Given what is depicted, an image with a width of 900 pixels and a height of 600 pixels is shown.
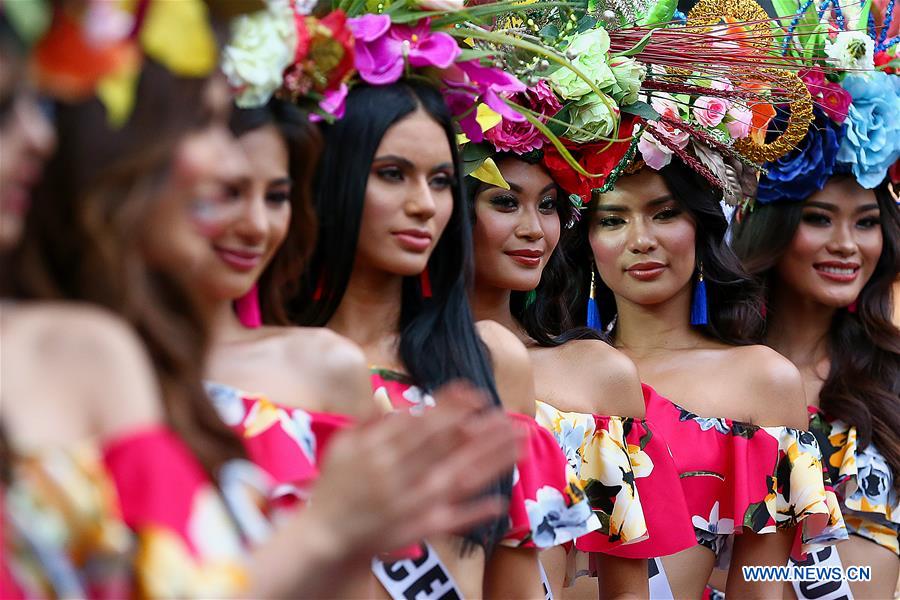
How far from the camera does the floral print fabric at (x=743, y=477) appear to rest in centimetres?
442

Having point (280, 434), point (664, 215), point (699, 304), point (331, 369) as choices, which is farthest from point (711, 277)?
point (280, 434)

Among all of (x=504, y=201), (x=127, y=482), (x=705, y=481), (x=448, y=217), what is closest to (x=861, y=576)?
(x=705, y=481)

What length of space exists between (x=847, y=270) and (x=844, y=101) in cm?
58

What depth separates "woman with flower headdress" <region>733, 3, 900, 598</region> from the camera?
484cm

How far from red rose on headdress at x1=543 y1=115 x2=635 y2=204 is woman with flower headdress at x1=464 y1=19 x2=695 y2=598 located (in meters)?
0.02

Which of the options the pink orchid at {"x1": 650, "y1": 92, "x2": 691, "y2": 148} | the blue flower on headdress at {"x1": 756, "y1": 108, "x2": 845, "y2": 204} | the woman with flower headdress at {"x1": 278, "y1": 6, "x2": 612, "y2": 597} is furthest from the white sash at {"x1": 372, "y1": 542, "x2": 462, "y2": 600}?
the blue flower on headdress at {"x1": 756, "y1": 108, "x2": 845, "y2": 204}

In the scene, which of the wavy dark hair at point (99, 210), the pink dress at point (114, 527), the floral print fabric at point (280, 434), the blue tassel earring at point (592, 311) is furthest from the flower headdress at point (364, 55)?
the pink dress at point (114, 527)

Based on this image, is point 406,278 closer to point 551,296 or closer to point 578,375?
point 578,375

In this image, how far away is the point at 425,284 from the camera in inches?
136

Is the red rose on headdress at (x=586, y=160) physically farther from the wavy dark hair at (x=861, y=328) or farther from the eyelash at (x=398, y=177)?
the wavy dark hair at (x=861, y=328)

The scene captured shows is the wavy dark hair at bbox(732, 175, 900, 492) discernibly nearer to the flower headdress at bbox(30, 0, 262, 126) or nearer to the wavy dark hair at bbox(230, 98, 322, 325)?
the wavy dark hair at bbox(230, 98, 322, 325)

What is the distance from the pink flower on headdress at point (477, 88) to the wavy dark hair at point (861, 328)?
1.78 meters

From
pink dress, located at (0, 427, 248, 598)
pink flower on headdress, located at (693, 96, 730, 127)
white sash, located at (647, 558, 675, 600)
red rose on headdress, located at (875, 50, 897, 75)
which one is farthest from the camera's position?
red rose on headdress, located at (875, 50, 897, 75)

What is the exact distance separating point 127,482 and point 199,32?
500 millimetres
